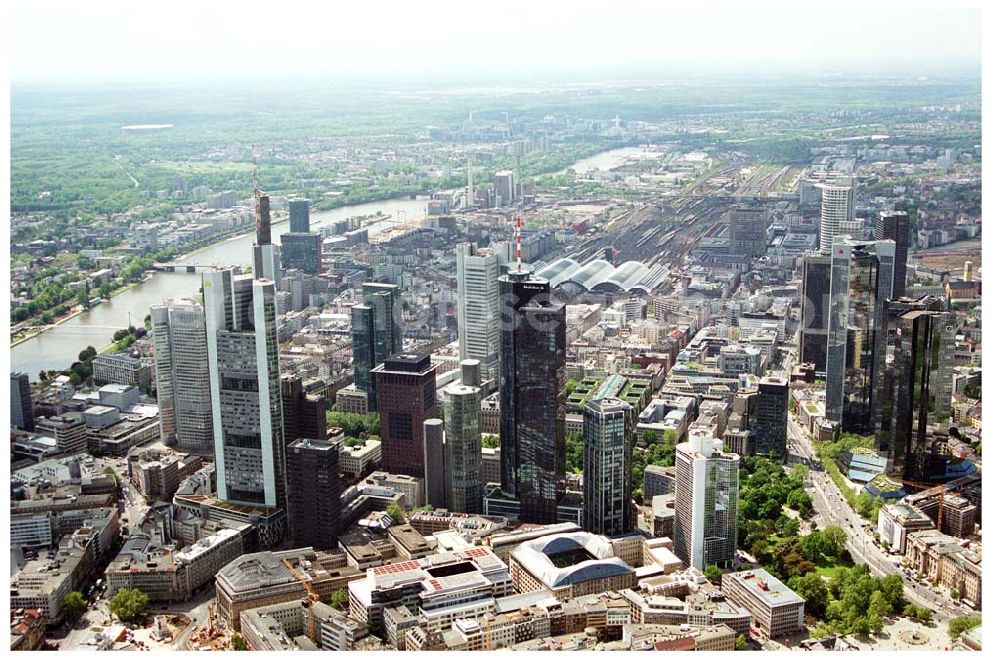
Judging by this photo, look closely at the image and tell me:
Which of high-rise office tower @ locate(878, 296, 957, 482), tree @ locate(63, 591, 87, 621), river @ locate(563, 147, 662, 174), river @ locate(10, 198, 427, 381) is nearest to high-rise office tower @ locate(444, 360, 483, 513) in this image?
tree @ locate(63, 591, 87, 621)

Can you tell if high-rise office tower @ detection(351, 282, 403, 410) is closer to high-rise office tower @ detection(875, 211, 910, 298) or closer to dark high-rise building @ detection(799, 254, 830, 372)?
dark high-rise building @ detection(799, 254, 830, 372)

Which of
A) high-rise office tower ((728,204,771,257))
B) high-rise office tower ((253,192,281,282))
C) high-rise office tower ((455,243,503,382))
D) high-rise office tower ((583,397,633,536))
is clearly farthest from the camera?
high-rise office tower ((728,204,771,257))

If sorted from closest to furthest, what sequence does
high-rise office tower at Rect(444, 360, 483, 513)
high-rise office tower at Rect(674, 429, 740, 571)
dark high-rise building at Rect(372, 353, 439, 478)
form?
high-rise office tower at Rect(674, 429, 740, 571), high-rise office tower at Rect(444, 360, 483, 513), dark high-rise building at Rect(372, 353, 439, 478)

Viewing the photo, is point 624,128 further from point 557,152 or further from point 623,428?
point 623,428

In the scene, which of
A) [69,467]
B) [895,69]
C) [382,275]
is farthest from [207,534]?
[895,69]

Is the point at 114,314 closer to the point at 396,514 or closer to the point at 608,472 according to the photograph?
the point at 396,514

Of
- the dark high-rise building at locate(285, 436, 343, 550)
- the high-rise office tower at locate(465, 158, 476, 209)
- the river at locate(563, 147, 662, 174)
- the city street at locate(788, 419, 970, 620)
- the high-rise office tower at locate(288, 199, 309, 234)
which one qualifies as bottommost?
the city street at locate(788, 419, 970, 620)

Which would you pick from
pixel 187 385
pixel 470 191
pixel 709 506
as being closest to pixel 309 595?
pixel 709 506
